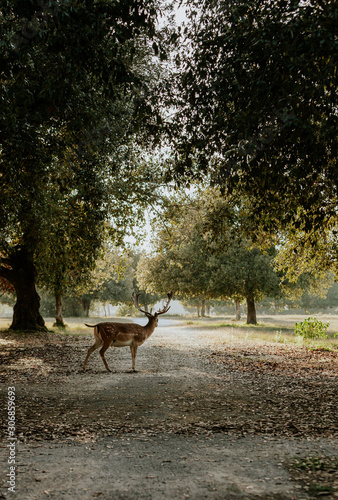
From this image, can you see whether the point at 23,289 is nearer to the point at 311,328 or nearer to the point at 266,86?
the point at 311,328

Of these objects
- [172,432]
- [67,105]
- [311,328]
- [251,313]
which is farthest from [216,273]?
[172,432]

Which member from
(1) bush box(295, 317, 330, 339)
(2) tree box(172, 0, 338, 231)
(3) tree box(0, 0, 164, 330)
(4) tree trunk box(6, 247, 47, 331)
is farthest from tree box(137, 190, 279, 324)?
(2) tree box(172, 0, 338, 231)

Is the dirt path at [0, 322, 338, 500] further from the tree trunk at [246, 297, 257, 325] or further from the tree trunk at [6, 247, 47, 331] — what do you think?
the tree trunk at [246, 297, 257, 325]

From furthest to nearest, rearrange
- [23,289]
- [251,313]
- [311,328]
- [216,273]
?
[251,313] < [216,273] < [23,289] < [311,328]

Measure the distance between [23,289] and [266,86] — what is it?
2010 centimetres

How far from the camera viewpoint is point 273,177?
6.40m

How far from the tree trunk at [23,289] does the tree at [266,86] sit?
1742cm

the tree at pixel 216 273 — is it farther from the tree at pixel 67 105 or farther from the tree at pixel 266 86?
the tree at pixel 266 86

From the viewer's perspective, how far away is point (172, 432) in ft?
17.9

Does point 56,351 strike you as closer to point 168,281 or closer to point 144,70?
point 144,70

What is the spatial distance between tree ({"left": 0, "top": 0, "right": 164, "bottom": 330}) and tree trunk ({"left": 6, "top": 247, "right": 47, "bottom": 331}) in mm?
8419

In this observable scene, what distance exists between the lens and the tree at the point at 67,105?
6.04m

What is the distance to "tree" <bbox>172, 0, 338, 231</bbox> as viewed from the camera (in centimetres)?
550

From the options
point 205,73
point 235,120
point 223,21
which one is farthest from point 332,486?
point 223,21
